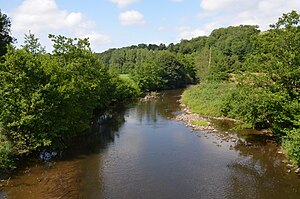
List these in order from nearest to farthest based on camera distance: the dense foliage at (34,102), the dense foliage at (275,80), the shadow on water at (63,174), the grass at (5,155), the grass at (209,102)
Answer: the shadow on water at (63,174) < the grass at (5,155) < the dense foliage at (34,102) < the dense foliage at (275,80) < the grass at (209,102)

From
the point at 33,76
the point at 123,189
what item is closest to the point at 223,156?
the point at 123,189

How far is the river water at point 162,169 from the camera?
20297 millimetres

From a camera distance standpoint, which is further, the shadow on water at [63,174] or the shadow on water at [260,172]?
the shadow on water at [260,172]

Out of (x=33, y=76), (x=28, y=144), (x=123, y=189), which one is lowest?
(x=123, y=189)

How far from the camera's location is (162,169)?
80.4ft

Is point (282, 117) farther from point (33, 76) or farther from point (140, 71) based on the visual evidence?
point (140, 71)

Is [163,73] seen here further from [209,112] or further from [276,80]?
[276,80]

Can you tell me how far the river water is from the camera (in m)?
20.3

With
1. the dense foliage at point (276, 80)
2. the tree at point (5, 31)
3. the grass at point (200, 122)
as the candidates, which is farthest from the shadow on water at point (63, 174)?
the tree at point (5, 31)

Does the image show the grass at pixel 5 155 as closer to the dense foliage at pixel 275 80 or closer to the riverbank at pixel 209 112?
the dense foliage at pixel 275 80

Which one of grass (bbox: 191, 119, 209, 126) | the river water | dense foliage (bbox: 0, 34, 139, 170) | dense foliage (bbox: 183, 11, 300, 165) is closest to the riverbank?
grass (bbox: 191, 119, 209, 126)

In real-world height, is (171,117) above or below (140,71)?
below

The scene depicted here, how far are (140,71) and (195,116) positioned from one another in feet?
120

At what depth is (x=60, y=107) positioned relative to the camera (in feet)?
95.0
